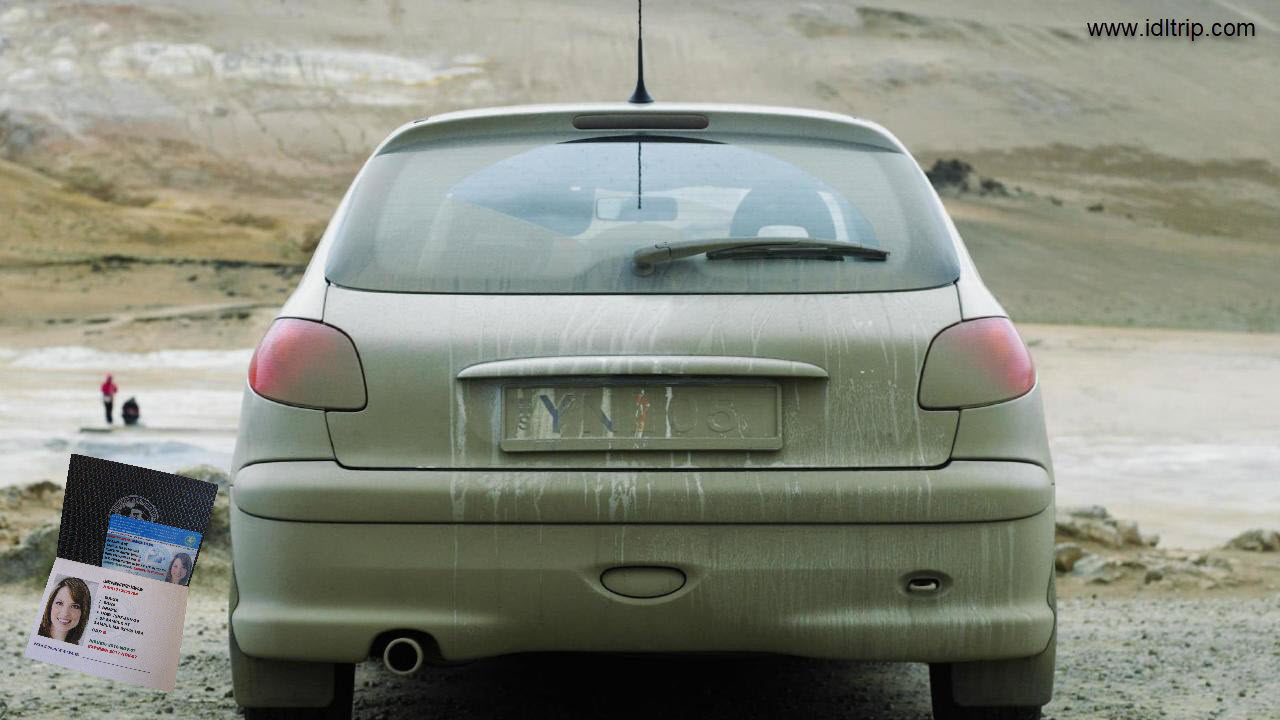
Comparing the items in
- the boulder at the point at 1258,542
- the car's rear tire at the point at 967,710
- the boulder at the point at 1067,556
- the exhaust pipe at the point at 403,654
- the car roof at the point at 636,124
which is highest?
the car roof at the point at 636,124

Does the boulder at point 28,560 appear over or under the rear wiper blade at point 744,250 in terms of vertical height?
under

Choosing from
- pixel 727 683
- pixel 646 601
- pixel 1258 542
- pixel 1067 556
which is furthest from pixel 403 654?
pixel 1258 542

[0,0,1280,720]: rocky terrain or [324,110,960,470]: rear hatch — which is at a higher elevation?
[324,110,960,470]: rear hatch

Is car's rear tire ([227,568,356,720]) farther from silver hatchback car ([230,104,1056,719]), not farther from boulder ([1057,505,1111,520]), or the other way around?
boulder ([1057,505,1111,520])

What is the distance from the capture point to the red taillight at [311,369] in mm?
3064

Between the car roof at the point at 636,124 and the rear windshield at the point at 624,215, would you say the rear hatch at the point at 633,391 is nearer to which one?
the rear windshield at the point at 624,215

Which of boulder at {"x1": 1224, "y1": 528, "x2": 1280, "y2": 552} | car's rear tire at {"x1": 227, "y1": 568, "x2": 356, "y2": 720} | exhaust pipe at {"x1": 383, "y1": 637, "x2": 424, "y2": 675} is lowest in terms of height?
boulder at {"x1": 1224, "y1": 528, "x2": 1280, "y2": 552}

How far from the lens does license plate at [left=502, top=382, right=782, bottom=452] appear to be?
301cm

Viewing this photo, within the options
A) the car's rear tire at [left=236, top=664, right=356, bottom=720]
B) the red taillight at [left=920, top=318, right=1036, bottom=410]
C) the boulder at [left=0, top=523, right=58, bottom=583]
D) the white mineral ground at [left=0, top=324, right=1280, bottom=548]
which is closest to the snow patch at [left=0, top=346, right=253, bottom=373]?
the white mineral ground at [left=0, top=324, right=1280, bottom=548]

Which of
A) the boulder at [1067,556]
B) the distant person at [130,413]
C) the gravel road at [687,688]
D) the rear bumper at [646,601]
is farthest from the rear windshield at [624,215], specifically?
the distant person at [130,413]

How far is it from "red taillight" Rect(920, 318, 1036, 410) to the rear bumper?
25 cm

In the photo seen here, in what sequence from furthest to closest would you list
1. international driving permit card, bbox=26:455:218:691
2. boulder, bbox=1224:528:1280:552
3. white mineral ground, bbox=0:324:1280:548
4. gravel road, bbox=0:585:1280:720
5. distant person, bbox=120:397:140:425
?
distant person, bbox=120:397:140:425
white mineral ground, bbox=0:324:1280:548
boulder, bbox=1224:528:1280:552
gravel road, bbox=0:585:1280:720
international driving permit card, bbox=26:455:218:691

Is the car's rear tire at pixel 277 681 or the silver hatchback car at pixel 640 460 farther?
the car's rear tire at pixel 277 681

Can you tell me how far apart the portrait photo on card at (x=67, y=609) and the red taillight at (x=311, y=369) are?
1045 mm
